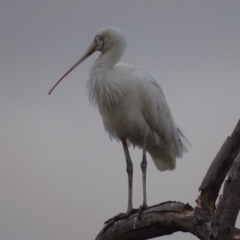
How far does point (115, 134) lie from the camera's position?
514 inches

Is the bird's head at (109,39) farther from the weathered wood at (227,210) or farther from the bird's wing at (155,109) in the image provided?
the weathered wood at (227,210)

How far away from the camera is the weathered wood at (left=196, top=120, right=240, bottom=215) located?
30.3 feet

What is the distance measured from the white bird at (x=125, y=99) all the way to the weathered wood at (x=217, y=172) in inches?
100

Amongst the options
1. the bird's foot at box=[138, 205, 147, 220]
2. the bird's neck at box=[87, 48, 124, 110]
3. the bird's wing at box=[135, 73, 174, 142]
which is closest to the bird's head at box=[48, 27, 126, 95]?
the bird's neck at box=[87, 48, 124, 110]

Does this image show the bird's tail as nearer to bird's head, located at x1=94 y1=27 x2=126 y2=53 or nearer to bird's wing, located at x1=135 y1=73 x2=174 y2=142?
bird's wing, located at x1=135 y1=73 x2=174 y2=142

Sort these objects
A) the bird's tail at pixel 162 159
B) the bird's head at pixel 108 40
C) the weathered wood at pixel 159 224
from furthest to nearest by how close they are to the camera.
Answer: the bird's tail at pixel 162 159
the bird's head at pixel 108 40
the weathered wood at pixel 159 224

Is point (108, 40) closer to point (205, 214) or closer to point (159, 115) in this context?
point (159, 115)

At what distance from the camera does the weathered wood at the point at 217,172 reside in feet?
30.3

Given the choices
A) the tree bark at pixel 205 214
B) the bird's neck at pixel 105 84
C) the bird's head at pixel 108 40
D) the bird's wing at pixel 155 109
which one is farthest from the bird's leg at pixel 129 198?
the bird's head at pixel 108 40

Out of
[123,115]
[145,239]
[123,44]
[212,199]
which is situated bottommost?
[145,239]

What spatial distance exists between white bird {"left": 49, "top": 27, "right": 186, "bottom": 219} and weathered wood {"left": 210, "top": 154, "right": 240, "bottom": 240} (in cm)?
394

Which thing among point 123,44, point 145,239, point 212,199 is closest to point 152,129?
point 123,44

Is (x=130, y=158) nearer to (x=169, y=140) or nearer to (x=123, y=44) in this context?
(x=169, y=140)

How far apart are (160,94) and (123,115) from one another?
91cm
